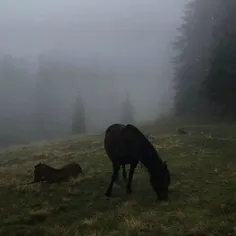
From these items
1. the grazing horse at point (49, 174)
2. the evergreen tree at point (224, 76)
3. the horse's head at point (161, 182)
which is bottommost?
the grazing horse at point (49, 174)

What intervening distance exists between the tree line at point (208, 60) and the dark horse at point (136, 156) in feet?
77.8

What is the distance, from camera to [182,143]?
25.8m

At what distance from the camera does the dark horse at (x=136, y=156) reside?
12.3 meters

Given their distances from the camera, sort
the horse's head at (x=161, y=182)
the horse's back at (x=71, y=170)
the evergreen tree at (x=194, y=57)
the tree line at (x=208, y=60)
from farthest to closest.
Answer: the evergreen tree at (x=194, y=57), the tree line at (x=208, y=60), the horse's back at (x=71, y=170), the horse's head at (x=161, y=182)

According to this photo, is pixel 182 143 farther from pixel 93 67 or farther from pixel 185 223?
pixel 93 67

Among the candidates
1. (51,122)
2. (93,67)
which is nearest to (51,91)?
(51,122)

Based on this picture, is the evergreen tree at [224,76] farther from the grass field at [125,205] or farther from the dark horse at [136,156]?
the dark horse at [136,156]

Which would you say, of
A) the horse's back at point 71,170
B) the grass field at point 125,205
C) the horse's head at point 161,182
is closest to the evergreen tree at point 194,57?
the grass field at point 125,205

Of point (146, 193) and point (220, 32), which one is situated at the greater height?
point (220, 32)

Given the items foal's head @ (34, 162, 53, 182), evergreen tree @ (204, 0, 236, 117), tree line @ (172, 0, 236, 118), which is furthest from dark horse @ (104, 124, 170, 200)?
tree line @ (172, 0, 236, 118)

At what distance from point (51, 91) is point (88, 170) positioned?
4208 inches

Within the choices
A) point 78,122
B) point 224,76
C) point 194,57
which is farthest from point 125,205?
point 78,122

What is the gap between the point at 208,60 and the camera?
43.8 m

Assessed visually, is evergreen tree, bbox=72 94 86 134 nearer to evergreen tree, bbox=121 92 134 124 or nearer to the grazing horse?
evergreen tree, bbox=121 92 134 124
